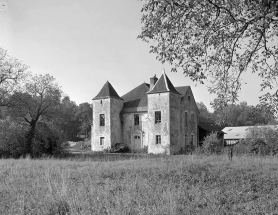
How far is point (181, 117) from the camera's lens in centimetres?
3297

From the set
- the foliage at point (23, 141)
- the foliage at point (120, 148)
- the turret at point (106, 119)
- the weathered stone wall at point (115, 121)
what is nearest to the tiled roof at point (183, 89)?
the turret at point (106, 119)

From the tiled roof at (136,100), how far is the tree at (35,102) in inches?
401

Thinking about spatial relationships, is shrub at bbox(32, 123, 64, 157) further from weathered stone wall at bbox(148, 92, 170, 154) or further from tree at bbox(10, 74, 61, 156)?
weathered stone wall at bbox(148, 92, 170, 154)

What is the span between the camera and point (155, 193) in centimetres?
703

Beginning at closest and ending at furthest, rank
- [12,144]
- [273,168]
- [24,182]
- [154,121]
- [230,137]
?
[24,182], [273,168], [12,144], [154,121], [230,137]

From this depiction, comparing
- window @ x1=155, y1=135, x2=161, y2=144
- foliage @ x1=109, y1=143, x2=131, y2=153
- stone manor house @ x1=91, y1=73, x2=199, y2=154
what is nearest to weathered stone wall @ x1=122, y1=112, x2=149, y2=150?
stone manor house @ x1=91, y1=73, x2=199, y2=154

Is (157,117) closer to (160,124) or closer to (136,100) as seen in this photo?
(160,124)

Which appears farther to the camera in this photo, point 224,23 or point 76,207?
point 224,23

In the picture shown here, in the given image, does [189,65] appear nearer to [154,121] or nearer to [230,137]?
[154,121]

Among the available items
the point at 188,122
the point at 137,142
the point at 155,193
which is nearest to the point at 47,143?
the point at 137,142

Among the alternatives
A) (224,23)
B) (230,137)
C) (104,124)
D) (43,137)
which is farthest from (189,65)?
(230,137)

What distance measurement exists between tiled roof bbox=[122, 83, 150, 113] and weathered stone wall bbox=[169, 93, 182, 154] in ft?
12.5

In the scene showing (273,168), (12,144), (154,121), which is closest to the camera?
(273,168)

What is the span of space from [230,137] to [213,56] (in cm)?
4784
